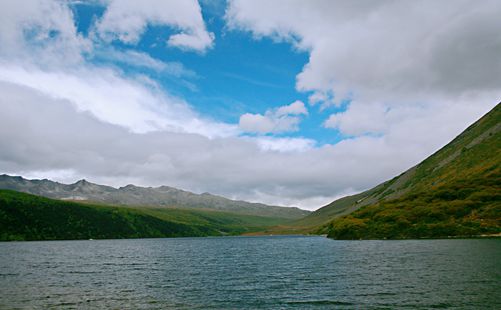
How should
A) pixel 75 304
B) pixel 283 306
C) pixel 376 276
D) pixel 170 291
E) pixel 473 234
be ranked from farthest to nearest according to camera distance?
pixel 473 234 → pixel 376 276 → pixel 170 291 → pixel 75 304 → pixel 283 306

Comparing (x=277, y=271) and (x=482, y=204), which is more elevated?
(x=482, y=204)

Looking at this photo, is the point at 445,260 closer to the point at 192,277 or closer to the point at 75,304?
the point at 192,277

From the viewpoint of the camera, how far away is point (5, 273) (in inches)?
3752

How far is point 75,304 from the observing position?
54.2 m

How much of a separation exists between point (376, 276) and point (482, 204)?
159m

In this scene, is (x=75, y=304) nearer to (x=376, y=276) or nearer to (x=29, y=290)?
(x=29, y=290)

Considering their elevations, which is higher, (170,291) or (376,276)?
(376,276)

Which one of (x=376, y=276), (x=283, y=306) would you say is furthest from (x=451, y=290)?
(x=283, y=306)

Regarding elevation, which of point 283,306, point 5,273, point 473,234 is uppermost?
point 473,234

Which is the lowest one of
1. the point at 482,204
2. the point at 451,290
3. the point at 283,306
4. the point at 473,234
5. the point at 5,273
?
the point at 5,273

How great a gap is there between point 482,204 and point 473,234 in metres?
30.3

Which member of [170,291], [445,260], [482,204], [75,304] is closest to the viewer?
[75,304]

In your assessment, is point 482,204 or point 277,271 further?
point 482,204

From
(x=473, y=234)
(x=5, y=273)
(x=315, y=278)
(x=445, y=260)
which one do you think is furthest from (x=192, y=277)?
(x=473, y=234)
